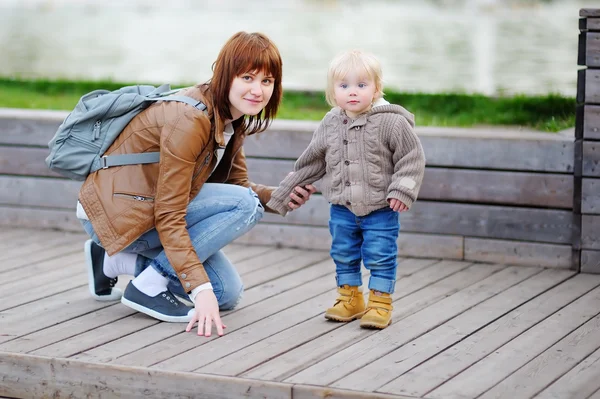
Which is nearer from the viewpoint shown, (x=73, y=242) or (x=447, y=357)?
(x=447, y=357)

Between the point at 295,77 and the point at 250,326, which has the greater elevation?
the point at 295,77

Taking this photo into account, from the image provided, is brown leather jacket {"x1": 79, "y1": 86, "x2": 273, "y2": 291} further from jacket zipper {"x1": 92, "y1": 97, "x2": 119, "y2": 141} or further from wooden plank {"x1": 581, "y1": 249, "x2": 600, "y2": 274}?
wooden plank {"x1": 581, "y1": 249, "x2": 600, "y2": 274}

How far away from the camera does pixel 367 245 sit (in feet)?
10.1

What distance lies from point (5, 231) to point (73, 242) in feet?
1.30

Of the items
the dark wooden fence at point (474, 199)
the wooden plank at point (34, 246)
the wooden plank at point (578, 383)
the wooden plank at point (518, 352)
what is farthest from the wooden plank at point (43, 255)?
the wooden plank at point (578, 383)

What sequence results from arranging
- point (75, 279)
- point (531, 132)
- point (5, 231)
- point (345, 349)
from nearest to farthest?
point (345, 349) < point (75, 279) < point (531, 132) < point (5, 231)

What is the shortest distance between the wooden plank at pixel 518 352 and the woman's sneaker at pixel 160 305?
0.95 metres

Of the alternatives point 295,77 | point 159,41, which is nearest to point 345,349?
point 295,77

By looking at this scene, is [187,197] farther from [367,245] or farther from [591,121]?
[591,121]

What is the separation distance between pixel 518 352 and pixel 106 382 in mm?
1201

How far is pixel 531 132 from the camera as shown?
160 inches

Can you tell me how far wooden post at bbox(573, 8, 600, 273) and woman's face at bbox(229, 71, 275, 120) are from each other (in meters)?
1.37

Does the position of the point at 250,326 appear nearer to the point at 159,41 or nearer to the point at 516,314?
the point at 516,314

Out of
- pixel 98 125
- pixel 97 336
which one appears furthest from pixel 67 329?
pixel 98 125
